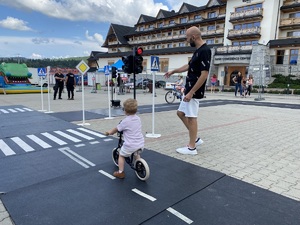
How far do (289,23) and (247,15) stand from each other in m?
5.19

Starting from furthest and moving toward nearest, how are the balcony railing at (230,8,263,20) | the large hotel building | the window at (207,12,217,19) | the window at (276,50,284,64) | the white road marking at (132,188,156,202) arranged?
the window at (207,12,217,19) → the balcony railing at (230,8,263,20) → the window at (276,50,284,64) → the large hotel building → the white road marking at (132,188,156,202)

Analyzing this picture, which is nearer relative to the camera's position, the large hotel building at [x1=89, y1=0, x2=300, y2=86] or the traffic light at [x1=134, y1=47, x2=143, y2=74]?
the traffic light at [x1=134, y1=47, x2=143, y2=74]

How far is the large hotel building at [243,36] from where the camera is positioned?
90.2ft

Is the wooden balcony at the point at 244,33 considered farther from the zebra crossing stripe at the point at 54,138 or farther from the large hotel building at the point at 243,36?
the zebra crossing stripe at the point at 54,138

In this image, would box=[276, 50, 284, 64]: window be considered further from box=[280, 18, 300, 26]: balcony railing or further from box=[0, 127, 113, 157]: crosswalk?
box=[0, 127, 113, 157]: crosswalk

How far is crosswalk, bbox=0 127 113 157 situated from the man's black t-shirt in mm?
2455

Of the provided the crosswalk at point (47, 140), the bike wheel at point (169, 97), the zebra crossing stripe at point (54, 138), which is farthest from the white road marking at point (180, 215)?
the bike wheel at point (169, 97)

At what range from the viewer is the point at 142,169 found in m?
3.20

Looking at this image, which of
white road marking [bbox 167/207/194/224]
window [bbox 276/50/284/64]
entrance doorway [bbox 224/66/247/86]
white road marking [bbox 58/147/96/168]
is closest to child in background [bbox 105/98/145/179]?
white road marking [bbox 58/147/96/168]

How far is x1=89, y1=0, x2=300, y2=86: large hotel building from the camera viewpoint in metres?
27.5

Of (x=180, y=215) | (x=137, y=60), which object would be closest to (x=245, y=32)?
(x=137, y=60)

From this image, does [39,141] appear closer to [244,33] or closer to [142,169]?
[142,169]

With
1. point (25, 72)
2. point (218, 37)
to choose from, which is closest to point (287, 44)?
point (218, 37)

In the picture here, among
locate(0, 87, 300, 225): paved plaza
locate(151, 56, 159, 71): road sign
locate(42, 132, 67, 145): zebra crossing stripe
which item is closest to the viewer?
locate(0, 87, 300, 225): paved plaza
